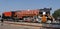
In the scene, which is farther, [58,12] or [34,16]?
[58,12]

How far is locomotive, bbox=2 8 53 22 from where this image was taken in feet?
166

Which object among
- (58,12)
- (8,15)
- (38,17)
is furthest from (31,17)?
(58,12)

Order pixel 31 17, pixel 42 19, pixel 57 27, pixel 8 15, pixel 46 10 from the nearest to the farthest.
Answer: pixel 57 27
pixel 42 19
pixel 46 10
pixel 31 17
pixel 8 15

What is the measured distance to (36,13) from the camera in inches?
2168

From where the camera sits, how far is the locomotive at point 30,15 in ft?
166

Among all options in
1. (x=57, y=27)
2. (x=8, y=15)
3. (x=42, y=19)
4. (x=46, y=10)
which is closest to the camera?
(x=57, y=27)

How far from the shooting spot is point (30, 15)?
193 ft

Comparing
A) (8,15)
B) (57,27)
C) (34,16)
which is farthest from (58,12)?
(57,27)

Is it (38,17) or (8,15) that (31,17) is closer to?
(38,17)

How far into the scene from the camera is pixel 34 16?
183 feet

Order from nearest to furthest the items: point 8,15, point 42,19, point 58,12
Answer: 1. point 42,19
2. point 8,15
3. point 58,12

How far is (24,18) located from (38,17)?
1009 centimetres

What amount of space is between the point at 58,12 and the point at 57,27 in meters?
75.5

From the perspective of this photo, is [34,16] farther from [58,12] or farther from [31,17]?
[58,12]
